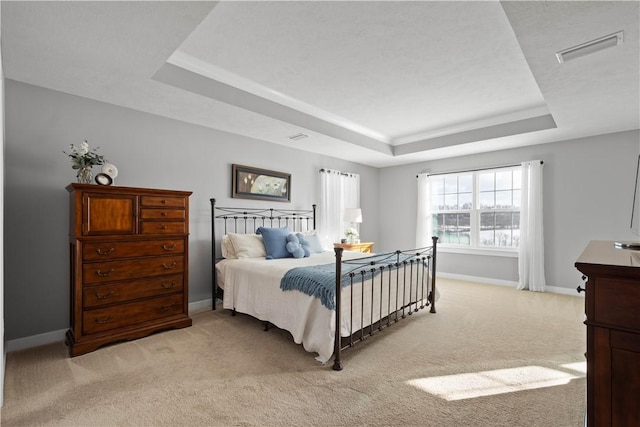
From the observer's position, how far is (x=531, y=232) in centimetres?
477

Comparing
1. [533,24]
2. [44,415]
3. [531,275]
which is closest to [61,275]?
[44,415]

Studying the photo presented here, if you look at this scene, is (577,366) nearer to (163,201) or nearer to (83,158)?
(163,201)

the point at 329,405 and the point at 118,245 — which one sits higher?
the point at 118,245

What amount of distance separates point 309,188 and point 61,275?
3.48 m

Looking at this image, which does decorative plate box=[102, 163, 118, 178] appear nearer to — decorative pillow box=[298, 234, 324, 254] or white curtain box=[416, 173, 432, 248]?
decorative pillow box=[298, 234, 324, 254]

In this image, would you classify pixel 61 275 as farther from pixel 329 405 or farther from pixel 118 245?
pixel 329 405

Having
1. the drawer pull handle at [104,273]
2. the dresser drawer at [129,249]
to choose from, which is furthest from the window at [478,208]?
the drawer pull handle at [104,273]

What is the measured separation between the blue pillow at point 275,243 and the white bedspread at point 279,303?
0.60 feet

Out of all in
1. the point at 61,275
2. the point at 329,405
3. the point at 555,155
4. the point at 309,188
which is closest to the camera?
the point at 329,405

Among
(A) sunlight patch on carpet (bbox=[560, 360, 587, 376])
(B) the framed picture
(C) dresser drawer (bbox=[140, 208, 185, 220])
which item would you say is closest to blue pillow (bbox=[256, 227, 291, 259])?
(B) the framed picture

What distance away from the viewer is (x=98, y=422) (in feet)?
5.64

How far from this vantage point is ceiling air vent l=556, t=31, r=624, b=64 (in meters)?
2.03

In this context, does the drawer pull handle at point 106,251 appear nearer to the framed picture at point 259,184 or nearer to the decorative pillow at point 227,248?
the decorative pillow at point 227,248

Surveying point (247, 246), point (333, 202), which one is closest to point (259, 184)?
point (247, 246)
